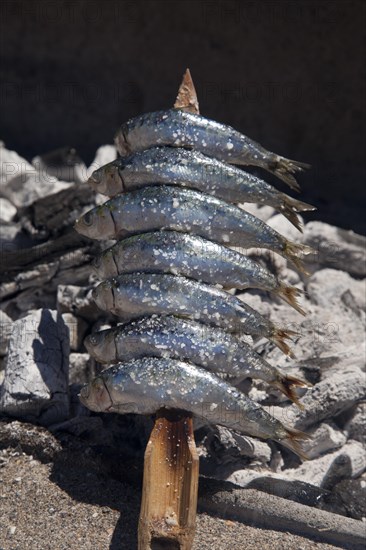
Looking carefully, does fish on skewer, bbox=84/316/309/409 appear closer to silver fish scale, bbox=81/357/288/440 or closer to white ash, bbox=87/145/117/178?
silver fish scale, bbox=81/357/288/440

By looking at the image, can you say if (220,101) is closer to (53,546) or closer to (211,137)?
(211,137)

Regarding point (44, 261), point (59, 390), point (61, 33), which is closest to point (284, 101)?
point (61, 33)

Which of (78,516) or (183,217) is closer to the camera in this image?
(78,516)

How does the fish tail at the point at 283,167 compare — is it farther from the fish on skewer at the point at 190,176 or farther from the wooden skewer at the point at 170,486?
the wooden skewer at the point at 170,486

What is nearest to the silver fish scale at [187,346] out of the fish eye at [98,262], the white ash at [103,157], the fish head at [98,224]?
the fish eye at [98,262]

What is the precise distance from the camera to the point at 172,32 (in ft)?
25.5

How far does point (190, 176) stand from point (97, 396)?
1.20 meters

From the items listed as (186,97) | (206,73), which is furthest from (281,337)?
(206,73)

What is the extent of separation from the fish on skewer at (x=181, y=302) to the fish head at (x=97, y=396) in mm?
381

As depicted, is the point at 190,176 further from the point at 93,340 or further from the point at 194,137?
the point at 93,340

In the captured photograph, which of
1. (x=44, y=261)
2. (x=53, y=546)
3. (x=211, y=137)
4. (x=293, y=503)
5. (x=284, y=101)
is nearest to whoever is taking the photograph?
(x=53, y=546)

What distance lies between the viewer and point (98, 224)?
4402mm

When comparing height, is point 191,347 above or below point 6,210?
below

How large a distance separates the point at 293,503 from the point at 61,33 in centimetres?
528
